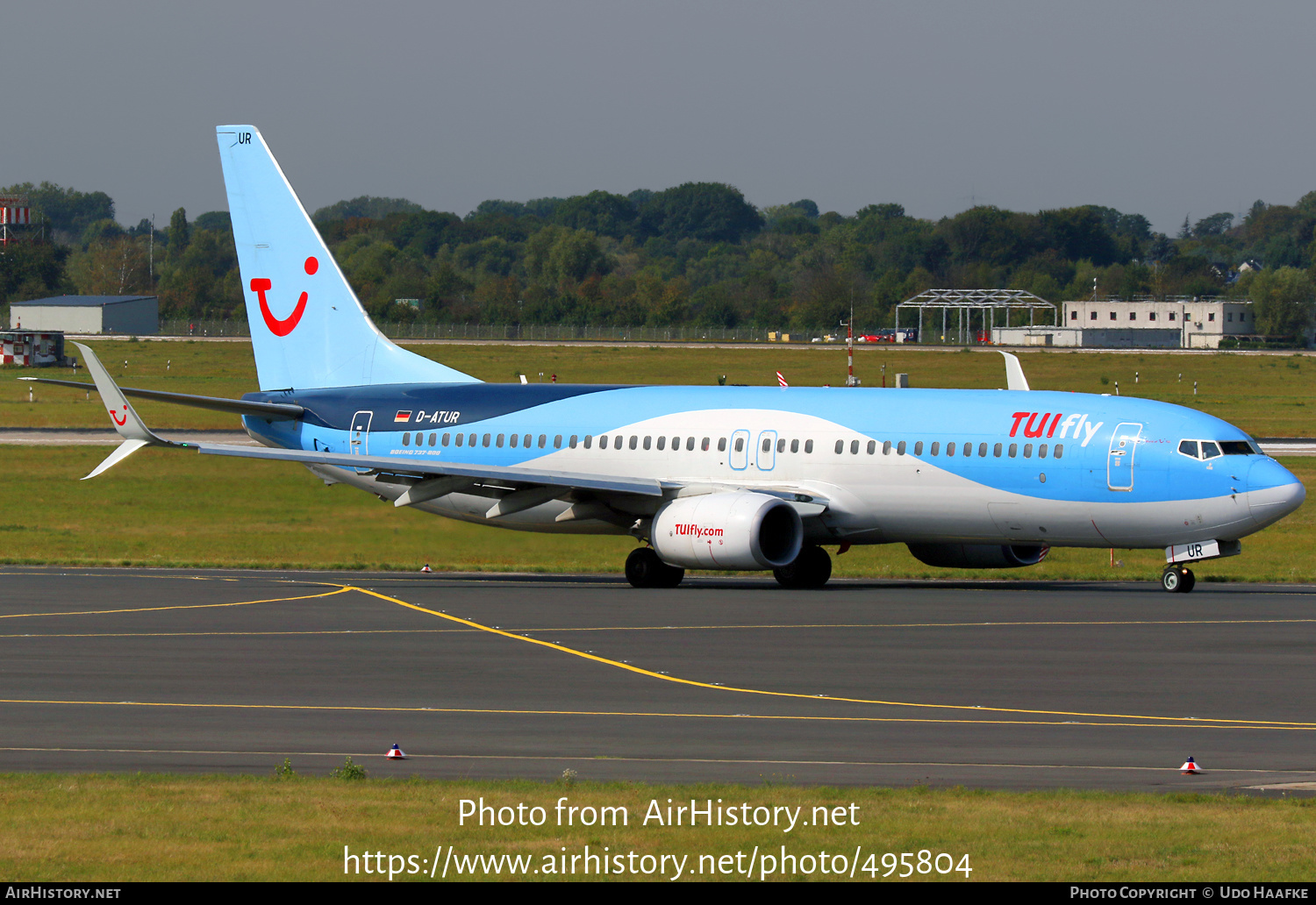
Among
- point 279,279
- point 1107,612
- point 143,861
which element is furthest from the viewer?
point 279,279

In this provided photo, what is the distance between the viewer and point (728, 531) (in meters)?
36.6

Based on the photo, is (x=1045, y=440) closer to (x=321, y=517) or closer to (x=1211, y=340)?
(x=321, y=517)

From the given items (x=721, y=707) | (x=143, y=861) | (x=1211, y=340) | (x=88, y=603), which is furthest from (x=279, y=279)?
(x=1211, y=340)

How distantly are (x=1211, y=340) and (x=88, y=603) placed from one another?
593 ft

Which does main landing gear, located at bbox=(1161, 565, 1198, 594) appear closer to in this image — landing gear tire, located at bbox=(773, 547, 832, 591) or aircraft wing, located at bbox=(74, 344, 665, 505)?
landing gear tire, located at bbox=(773, 547, 832, 591)

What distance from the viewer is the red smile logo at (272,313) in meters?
46.4

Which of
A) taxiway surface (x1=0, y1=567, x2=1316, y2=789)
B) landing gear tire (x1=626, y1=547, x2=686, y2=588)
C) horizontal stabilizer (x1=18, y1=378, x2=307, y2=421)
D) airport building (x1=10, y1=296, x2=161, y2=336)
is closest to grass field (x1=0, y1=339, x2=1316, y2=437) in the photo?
airport building (x1=10, y1=296, x2=161, y2=336)

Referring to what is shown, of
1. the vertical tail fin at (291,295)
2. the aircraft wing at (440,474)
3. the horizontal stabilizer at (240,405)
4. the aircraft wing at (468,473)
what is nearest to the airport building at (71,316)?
the vertical tail fin at (291,295)

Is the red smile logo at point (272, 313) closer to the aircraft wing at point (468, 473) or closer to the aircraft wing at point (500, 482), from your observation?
the aircraft wing at point (500, 482)

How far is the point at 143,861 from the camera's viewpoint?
13.4 meters

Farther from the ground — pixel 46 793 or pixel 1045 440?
pixel 1045 440

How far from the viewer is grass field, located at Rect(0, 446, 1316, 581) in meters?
43.0

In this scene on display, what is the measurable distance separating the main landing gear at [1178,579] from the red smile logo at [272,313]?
2325 cm

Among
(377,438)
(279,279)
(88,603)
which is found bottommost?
(88,603)
